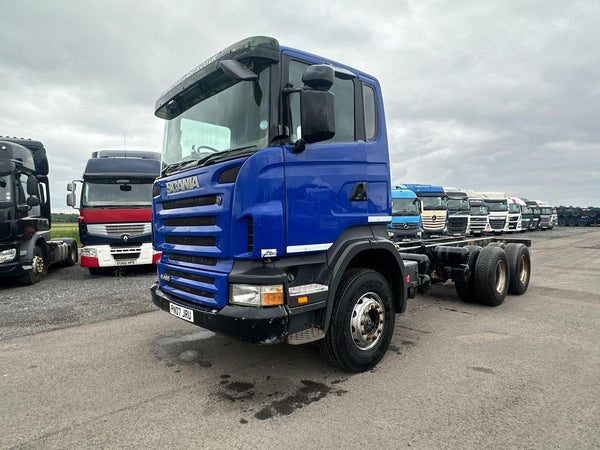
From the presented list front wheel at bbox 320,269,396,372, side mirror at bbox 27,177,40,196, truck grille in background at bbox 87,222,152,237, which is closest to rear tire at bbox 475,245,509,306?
front wheel at bbox 320,269,396,372

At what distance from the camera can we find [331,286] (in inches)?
127

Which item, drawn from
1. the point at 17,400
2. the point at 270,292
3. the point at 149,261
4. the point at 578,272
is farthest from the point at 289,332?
the point at 578,272

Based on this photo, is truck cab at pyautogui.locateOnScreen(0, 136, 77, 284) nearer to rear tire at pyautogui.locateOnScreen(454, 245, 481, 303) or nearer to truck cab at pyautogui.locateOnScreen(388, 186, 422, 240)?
rear tire at pyautogui.locateOnScreen(454, 245, 481, 303)

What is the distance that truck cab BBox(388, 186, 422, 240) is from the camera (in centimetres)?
1436

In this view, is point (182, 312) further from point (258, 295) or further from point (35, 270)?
point (35, 270)

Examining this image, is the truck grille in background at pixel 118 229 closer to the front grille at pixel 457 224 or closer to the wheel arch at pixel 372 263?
the wheel arch at pixel 372 263

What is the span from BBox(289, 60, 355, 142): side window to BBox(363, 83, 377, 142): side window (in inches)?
8.5

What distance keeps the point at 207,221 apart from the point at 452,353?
291cm

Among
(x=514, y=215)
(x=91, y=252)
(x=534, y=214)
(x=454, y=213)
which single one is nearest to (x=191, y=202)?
(x=91, y=252)

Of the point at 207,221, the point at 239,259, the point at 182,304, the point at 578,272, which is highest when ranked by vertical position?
the point at 207,221

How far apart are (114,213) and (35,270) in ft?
6.91

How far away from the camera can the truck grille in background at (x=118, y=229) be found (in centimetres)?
902

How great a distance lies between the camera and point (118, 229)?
9.15 meters

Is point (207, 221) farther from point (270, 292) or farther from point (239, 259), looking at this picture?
point (270, 292)
